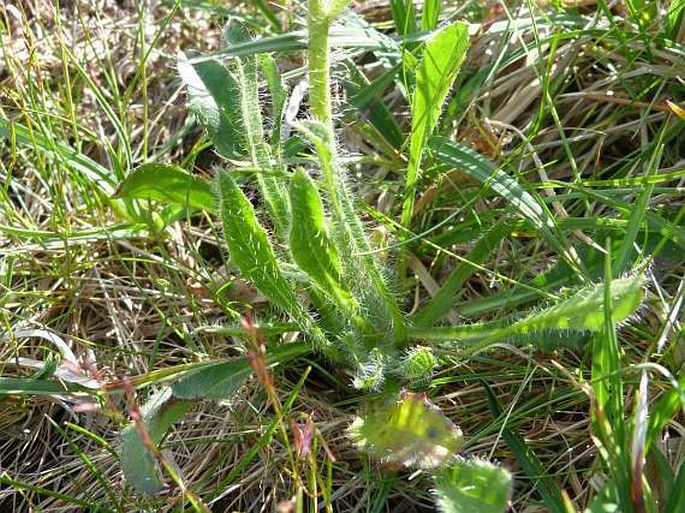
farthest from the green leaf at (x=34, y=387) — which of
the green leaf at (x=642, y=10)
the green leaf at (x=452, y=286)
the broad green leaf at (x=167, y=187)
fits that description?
the green leaf at (x=642, y=10)

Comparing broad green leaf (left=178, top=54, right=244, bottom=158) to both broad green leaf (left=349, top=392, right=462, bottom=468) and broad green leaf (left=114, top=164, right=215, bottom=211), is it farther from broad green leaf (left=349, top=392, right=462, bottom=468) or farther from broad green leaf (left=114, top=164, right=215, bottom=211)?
broad green leaf (left=349, top=392, right=462, bottom=468)

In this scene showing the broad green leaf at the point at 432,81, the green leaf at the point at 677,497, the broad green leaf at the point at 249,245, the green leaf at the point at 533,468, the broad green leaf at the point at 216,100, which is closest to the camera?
the green leaf at the point at 677,497

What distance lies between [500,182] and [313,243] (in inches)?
17.1

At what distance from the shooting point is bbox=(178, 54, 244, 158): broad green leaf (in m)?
1.77

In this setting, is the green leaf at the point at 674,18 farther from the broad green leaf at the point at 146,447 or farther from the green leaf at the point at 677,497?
the broad green leaf at the point at 146,447

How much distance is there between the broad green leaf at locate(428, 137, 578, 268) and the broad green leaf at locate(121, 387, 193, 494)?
0.66 metres

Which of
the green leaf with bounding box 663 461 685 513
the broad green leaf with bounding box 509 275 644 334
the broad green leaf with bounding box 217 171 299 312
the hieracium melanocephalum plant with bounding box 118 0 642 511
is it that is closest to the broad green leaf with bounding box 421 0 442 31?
the hieracium melanocephalum plant with bounding box 118 0 642 511

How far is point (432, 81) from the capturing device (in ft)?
5.28

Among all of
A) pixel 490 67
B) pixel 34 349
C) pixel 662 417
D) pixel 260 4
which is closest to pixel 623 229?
pixel 662 417

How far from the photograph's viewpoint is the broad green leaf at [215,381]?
149 centimetres

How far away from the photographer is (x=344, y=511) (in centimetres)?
150

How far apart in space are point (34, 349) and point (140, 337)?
0.21m

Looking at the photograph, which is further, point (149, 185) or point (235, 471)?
point (149, 185)

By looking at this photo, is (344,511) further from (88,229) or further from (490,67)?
(490,67)
